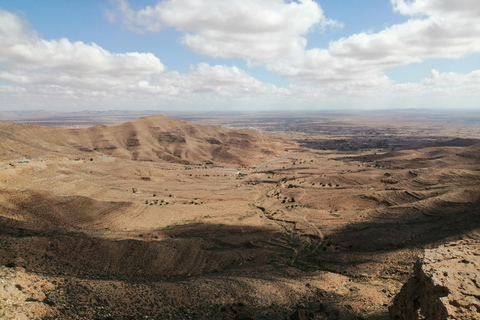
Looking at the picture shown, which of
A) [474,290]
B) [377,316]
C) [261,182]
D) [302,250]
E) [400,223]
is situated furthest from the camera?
[261,182]

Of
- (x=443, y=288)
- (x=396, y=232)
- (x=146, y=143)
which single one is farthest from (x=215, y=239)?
(x=146, y=143)

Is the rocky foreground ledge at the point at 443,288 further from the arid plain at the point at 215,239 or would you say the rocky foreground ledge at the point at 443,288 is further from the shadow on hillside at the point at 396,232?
the shadow on hillside at the point at 396,232

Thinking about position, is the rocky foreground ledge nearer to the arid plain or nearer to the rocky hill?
the arid plain

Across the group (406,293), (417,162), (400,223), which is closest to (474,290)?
(406,293)

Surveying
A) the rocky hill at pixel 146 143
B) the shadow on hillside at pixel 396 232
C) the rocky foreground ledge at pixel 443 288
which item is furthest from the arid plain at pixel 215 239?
the rocky hill at pixel 146 143

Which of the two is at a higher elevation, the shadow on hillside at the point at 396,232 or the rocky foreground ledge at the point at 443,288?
the rocky foreground ledge at the point at 443,288

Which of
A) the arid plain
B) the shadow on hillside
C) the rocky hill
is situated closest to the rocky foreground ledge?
the arid plain

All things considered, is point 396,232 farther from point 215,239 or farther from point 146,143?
point 146,143

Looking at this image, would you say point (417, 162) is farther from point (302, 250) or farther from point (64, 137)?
point (64, 137)
